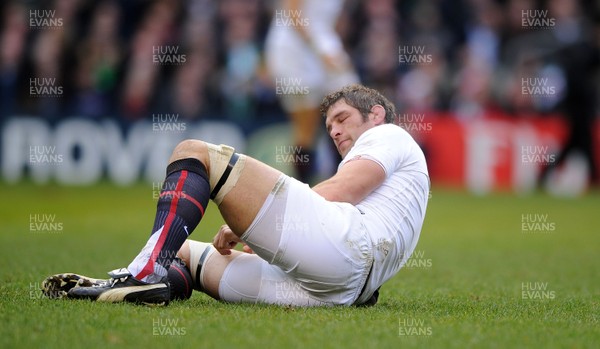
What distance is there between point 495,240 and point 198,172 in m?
6.54

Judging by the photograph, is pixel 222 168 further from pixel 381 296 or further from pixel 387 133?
pixel 381 296

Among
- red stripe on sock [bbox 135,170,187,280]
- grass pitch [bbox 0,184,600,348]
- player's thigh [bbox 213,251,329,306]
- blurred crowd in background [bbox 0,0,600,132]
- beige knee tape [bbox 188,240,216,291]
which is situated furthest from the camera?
blurred crowd in background [bbox 0,0,600,132]

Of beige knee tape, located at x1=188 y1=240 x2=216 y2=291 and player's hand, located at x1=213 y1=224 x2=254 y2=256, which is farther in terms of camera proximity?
beige knee tape, located at x1=188 y1=240 x2=216 y2=291

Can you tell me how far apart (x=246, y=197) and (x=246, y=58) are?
39.8 feet

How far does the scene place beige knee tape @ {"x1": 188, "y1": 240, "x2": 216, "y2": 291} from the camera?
5.44m

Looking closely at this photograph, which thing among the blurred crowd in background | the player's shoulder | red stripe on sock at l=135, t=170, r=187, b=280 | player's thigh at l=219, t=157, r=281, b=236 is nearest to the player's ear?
the player's shoulder

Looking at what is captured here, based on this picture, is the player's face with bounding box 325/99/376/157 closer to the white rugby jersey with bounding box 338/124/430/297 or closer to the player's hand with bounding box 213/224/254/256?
the white rugby jersey with bounding box 338/124/430/297

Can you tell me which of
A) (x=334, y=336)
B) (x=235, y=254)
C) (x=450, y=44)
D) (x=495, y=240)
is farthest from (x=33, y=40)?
(x=334, y=336)

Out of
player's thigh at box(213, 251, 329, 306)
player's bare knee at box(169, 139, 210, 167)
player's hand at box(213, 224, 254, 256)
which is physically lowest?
player's thigh at box(213, 251, 329, 306)

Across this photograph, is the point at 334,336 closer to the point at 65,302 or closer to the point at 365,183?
the point at 365,183

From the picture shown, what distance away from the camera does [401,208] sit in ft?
17.1

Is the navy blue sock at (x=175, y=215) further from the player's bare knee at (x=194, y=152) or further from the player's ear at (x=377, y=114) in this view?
the player's ear at (x=377, y=114)

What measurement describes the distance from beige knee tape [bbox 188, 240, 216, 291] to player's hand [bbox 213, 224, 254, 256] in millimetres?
128

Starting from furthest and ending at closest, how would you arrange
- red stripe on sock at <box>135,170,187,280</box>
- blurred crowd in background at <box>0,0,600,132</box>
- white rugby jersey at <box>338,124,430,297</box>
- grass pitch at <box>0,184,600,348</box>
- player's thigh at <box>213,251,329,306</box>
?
blurred crowd in background at <box>0,0,600,132</box>
player's thigh at <box>213,251,329,306</box>
white rugby jersey at <box>338,124,430,297</box>
red stripe on sock at <box>135,170,187,280</box>
grass pitch at <box>0,184,600,348</box>
